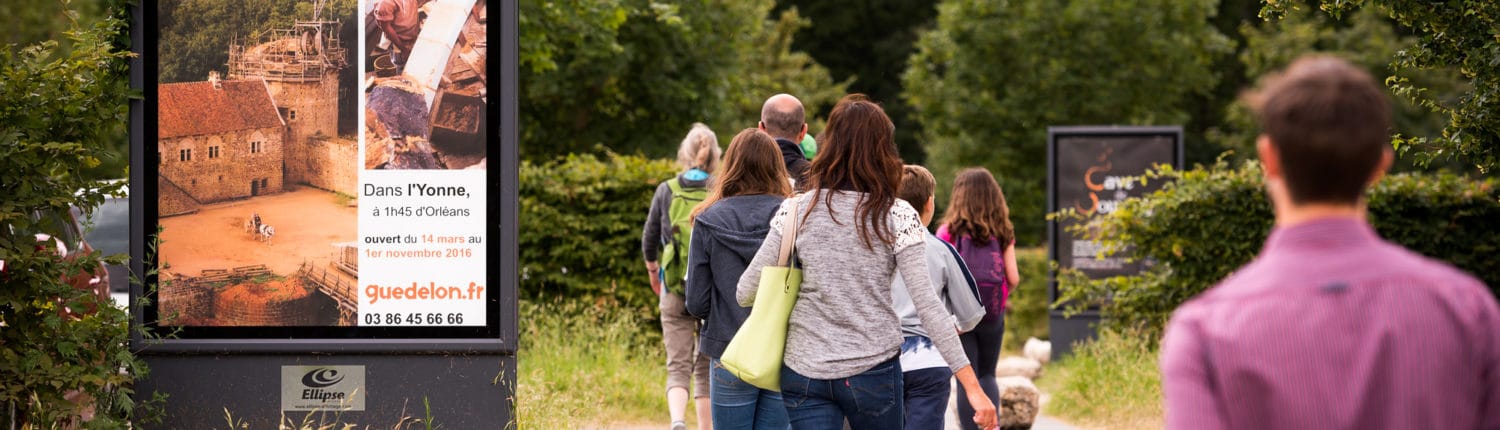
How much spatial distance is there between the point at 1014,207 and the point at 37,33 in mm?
17916

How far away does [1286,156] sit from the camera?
2.16 m

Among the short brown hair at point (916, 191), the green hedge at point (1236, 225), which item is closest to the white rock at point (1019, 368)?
the green hedge at point (1236, 225)

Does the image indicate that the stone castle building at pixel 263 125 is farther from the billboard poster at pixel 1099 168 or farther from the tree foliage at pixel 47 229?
the billboard poster at pixel 1099 168

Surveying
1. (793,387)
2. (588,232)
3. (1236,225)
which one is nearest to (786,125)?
(793,387)

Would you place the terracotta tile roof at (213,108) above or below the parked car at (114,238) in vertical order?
above

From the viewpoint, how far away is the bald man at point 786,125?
6160 mm

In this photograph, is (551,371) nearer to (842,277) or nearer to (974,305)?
(974,305)

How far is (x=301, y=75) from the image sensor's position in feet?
19.3

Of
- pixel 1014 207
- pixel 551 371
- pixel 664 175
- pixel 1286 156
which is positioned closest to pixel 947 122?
pixel 1014 207

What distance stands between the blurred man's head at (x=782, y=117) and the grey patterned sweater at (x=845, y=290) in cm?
195

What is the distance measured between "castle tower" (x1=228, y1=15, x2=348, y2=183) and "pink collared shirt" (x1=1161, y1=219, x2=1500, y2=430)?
4.42 m

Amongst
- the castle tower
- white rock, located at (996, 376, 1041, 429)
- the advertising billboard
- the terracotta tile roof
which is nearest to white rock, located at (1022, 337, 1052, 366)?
the advertising billboard

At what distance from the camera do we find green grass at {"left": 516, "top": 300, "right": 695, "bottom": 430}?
7875 millimetres

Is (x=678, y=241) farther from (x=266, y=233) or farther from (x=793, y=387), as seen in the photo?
(x=793, y=387)
